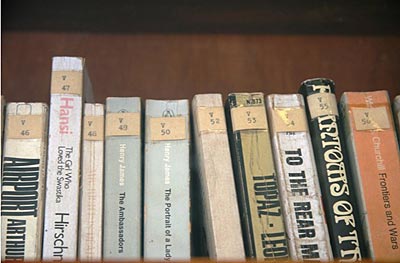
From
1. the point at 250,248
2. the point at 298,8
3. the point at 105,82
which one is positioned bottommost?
the point at 250,248

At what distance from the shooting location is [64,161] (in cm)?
88

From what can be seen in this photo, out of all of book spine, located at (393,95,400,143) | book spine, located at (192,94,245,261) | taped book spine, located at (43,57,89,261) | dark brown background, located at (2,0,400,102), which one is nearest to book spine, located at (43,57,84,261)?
taped book spine, located at (43,57,89,261)

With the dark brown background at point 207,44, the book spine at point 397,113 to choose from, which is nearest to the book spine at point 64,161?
the dark brown background at point 207,44

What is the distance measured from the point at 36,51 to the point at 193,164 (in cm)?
42

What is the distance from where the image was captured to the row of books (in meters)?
0.85

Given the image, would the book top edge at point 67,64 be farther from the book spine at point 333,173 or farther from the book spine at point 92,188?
the book spine at point 333,173

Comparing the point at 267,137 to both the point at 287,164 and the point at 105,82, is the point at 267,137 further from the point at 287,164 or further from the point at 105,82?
the point at 105,82

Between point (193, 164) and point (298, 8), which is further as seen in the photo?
point (298, 8)

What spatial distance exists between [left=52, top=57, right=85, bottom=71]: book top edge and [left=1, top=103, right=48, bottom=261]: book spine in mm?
58

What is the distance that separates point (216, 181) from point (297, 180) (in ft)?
0.33

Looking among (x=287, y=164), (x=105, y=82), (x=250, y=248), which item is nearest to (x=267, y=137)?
(x=287, y=164)

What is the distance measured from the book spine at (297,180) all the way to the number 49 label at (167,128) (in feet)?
0.37

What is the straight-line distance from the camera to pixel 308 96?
0.94m

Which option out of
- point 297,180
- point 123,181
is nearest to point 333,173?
point 297,180
